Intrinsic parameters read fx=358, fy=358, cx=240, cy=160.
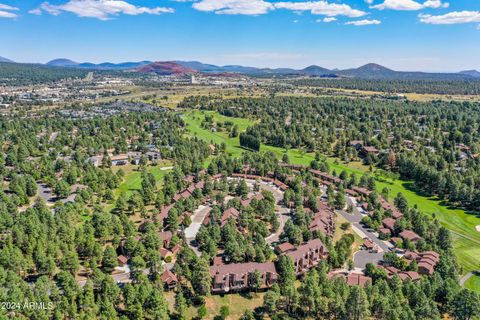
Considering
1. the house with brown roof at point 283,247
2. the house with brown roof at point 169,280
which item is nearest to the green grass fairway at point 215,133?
the house with brown roof at point 283,247

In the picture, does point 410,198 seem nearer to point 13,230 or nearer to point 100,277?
point 100,277

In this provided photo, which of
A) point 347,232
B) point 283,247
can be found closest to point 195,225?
point 283,247

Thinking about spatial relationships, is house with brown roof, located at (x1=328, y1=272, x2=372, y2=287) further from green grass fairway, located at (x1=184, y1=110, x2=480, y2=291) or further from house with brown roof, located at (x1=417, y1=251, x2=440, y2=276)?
green grass fairway, located at (x1=184, y1=110, x2=480, y2=291)

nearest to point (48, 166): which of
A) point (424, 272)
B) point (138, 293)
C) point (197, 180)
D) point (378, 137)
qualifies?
point (197, 180)

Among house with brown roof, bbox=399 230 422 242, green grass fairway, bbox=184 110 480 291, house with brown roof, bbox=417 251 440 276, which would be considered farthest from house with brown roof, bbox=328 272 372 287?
green grass fairway, bbox=184 110 480 291

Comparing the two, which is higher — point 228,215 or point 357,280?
point 228,215

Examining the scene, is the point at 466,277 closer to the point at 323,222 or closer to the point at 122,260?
the point at 323,222
